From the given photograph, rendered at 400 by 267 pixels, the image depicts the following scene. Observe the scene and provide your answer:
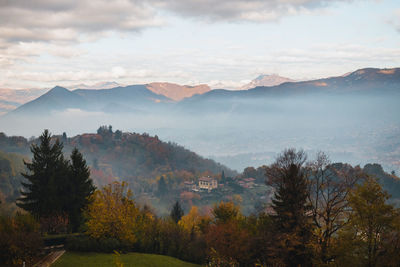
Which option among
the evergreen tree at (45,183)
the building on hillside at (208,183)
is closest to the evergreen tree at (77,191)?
the evergreen tree at (45,183)

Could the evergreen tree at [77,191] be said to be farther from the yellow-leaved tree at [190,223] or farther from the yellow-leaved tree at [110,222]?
the yellow-leaved tree at [190,223]

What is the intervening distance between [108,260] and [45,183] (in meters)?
17.3

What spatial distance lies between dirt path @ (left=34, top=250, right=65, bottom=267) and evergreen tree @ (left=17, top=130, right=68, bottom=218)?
1066 centimetres

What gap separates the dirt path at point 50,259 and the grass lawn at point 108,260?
1.18 feet

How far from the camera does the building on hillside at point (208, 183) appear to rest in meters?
157

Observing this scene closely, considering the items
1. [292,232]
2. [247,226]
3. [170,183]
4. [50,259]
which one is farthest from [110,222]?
[170,183]

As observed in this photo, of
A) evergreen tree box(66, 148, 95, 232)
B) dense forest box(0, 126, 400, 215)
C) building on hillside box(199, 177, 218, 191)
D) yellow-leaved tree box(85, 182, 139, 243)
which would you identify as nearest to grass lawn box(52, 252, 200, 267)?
yellow-leaved tree box(85, 182, 139, 243)

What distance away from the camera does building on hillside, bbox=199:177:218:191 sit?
15725cm

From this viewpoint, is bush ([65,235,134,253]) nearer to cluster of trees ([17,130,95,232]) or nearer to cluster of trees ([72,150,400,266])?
cluster of trees ([72,150,400,266])

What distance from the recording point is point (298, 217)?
2684cm

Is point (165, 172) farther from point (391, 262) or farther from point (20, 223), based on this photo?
point (391, 262)

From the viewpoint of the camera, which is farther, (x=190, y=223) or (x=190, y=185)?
(x=190, y=185)

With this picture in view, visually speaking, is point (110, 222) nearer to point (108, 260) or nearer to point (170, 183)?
point (108, 260)

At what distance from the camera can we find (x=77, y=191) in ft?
127
